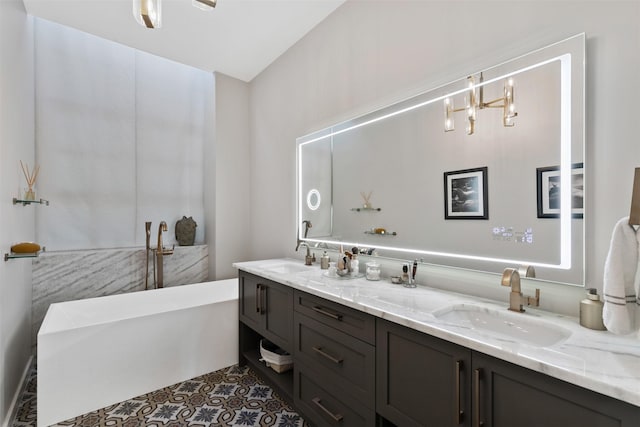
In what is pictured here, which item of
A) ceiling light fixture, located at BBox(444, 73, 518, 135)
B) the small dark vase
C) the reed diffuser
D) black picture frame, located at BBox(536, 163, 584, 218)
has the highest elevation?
ceiling light fixture, located at BBox(444, 73, 518, 135)

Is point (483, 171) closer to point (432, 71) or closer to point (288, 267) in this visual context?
point (432, 71)

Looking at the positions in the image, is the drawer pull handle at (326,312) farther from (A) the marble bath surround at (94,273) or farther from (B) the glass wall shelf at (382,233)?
(A) the marble bath surround at (94,273)

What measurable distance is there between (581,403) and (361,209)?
154 cm

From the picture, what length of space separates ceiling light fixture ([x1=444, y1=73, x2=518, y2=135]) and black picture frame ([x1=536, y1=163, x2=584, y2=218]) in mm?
280

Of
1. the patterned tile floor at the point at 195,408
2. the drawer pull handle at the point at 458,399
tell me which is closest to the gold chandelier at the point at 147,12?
the drawer pull handle at the point at 458,399

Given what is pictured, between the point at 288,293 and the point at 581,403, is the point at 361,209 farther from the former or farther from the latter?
the point at 581,403

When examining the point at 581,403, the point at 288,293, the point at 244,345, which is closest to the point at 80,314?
the point at 244,345

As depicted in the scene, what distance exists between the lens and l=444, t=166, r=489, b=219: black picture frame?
1.47 metres

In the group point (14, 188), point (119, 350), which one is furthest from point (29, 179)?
point (119, 350)

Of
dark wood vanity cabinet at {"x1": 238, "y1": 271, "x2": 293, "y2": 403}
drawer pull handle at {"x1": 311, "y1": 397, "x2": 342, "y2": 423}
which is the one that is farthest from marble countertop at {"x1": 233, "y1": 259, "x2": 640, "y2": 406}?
drawer pull handle at {"x1": 311, "y1": 397, "x2": 342, "y2": 423}

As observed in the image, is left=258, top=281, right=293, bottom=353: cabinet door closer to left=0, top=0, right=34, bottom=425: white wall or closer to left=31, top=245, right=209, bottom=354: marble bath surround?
left=0, top=0, right=34, bottom=425: white wall

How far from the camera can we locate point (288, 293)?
6.26 ft

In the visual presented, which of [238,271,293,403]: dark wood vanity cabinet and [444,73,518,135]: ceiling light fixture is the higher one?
[444,73,518,135]: ceiling light fixture

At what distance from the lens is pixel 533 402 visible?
0.85m
